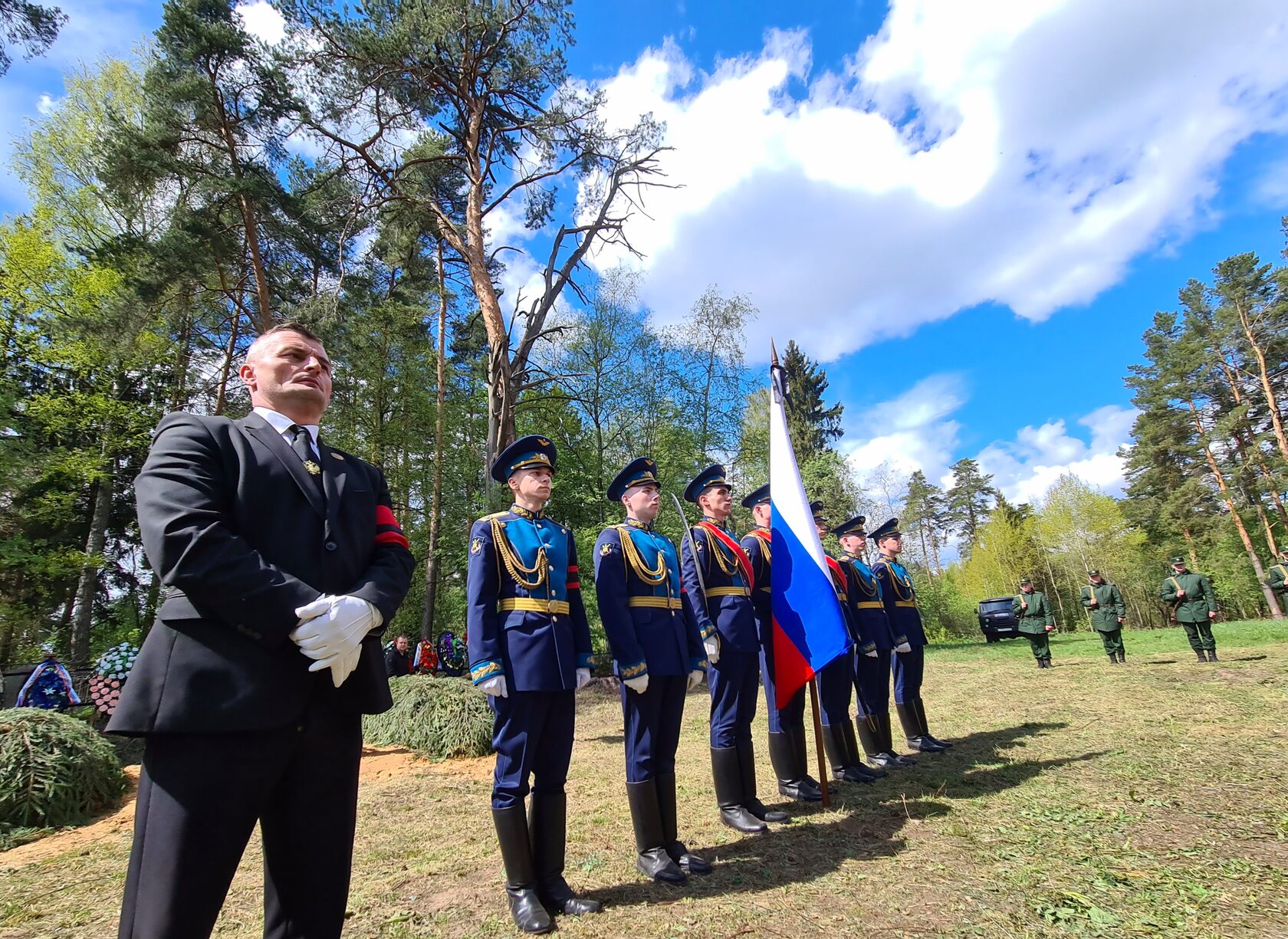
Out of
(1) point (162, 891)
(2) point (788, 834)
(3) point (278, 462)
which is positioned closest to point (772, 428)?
(2) point (788, 834)

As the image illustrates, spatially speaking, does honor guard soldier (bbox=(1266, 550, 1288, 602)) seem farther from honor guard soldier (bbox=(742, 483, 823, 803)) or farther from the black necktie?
the black necktie

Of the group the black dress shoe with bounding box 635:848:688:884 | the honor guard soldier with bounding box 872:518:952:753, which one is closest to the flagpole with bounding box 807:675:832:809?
the black dress shoe with bounding box 635:848:688:884

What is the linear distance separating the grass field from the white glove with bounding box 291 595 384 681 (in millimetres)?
1962

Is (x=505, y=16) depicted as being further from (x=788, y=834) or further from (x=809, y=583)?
(x=788, y=834)

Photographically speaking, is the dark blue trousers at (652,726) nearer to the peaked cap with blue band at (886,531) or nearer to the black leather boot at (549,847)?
the black leather boot at (549,847)

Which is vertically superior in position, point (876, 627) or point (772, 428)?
point (772, 428)

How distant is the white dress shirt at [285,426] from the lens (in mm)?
1754

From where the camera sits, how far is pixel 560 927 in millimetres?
2752

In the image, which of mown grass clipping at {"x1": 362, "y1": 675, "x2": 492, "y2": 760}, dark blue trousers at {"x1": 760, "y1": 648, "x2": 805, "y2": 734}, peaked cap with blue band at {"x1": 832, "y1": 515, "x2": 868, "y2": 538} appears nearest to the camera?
dark blue trousers at {"x1": 760, "y1": 648, "x2": 805, "y2": 734}

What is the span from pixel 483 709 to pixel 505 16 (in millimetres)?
9594

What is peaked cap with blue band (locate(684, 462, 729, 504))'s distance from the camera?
15.1 feet

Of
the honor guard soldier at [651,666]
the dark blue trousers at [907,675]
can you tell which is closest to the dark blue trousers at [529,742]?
the honor guard soldier at [651,666]

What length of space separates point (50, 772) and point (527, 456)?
16.4ft

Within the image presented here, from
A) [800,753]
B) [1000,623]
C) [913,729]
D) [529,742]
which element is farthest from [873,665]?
[1000,623]
